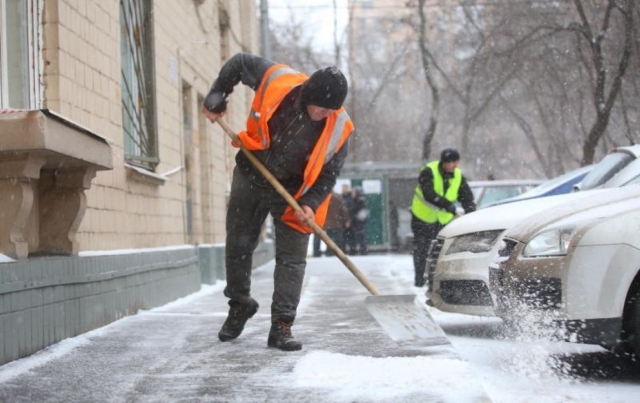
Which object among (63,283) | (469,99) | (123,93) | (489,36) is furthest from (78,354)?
(469,99)

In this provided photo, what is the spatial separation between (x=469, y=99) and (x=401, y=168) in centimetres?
442

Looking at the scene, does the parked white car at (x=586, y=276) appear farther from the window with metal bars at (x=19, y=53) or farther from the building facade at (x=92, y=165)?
the window with metal bars at (x=19, y=53)

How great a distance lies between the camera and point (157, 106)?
8.71 meters

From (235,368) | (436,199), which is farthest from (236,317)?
(436,199)

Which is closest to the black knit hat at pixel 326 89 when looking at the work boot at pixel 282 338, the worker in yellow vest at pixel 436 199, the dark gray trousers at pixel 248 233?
the dark gray trousers at pixel 248 233

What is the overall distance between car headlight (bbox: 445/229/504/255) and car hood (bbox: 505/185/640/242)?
1.03 meters

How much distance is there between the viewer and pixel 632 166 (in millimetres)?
6812

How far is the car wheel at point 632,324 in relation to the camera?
4.51 meters

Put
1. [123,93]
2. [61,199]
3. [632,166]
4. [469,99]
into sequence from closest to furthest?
[61,199], [632,166], [123,93], [469,99]

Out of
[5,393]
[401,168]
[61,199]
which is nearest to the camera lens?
[5,393]

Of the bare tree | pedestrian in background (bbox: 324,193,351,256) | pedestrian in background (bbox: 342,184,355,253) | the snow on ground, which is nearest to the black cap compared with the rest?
the snow on ground

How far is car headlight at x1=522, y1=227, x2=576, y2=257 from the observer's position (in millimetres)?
4758

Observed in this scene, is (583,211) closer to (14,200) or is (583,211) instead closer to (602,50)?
(14,200)

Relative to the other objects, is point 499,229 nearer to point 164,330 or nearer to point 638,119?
point 164,330
